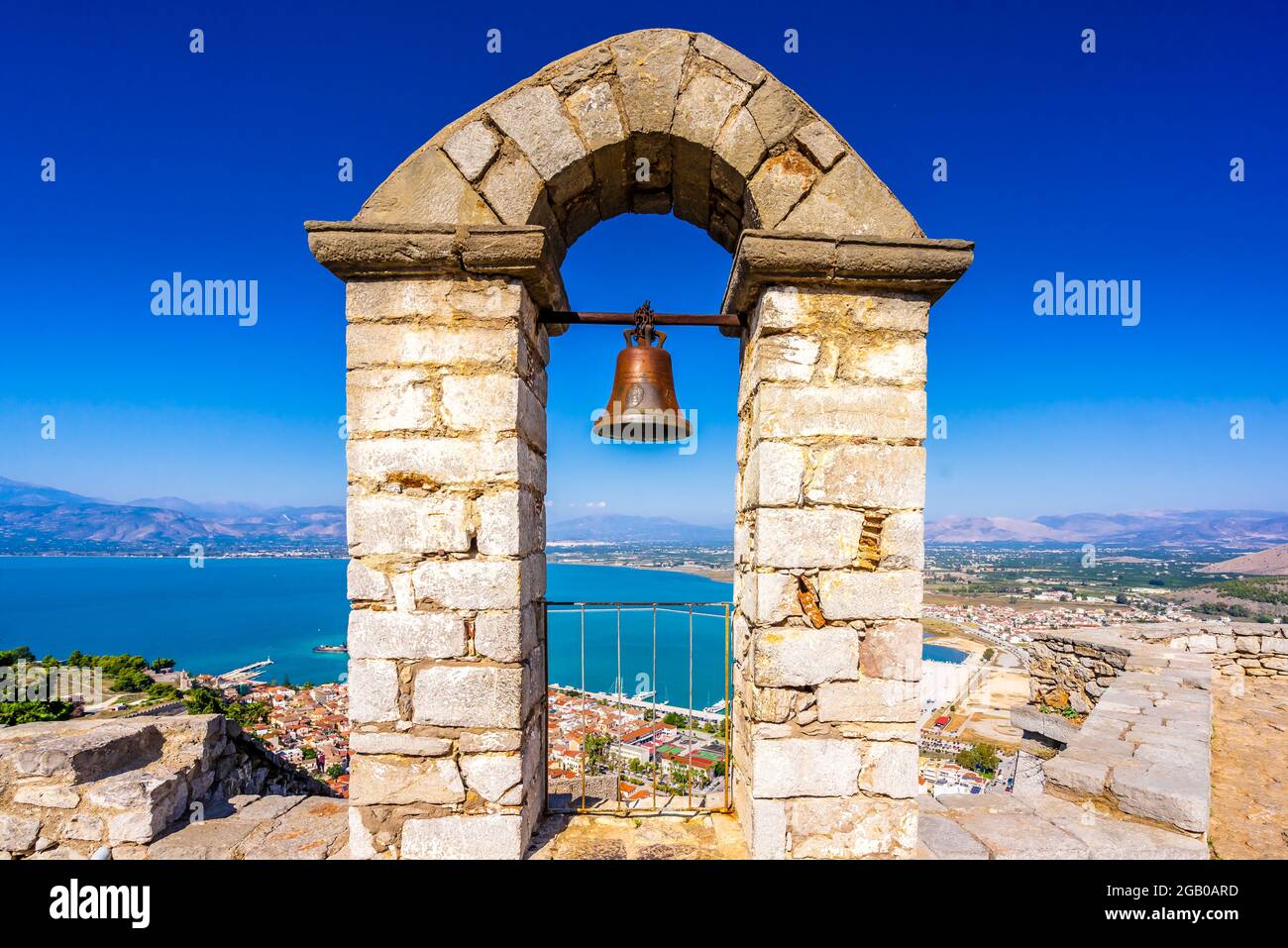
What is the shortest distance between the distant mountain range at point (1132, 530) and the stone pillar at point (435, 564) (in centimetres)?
5709

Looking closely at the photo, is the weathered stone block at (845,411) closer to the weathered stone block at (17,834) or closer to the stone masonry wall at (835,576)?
the stone masonry wall at (835,576)

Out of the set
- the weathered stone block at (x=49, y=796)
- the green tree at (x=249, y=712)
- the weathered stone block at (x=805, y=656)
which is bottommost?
the green tree at (x=249, y=712)

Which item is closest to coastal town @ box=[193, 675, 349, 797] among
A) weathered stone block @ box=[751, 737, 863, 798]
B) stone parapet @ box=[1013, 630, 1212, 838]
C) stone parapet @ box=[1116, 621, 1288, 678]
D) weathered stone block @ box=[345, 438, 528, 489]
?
weathered stone block @ box=[345, 438, 528, 489]

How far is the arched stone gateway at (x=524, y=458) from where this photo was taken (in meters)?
2.19

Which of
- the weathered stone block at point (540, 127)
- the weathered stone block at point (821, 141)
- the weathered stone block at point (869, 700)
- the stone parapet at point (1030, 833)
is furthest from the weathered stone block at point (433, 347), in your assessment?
the stone parapet at point (1030, 833)

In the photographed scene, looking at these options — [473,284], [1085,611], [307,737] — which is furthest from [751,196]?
[1085,611]

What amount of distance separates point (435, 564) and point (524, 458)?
0.56m

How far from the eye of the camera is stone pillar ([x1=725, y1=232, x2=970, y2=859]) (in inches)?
86.7

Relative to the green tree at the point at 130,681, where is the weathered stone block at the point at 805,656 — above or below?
above

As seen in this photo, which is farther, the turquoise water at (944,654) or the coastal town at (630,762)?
the turquoise water at (944,654)

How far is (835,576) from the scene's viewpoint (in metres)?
2.23

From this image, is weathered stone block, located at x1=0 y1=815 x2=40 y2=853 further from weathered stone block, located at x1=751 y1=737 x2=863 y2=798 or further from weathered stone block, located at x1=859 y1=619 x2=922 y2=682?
weathered stone block, located at x1=859 y1=619 x2=922 y2=682

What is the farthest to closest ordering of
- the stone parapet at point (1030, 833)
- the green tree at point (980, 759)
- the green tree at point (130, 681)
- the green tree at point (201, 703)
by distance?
the green tree at point (980, 759) → the green tree at point (130, 681) → the green tree at point (201, 703) → the stone parapet at point (1030, 833)

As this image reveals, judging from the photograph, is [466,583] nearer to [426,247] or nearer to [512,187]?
[426,247]
